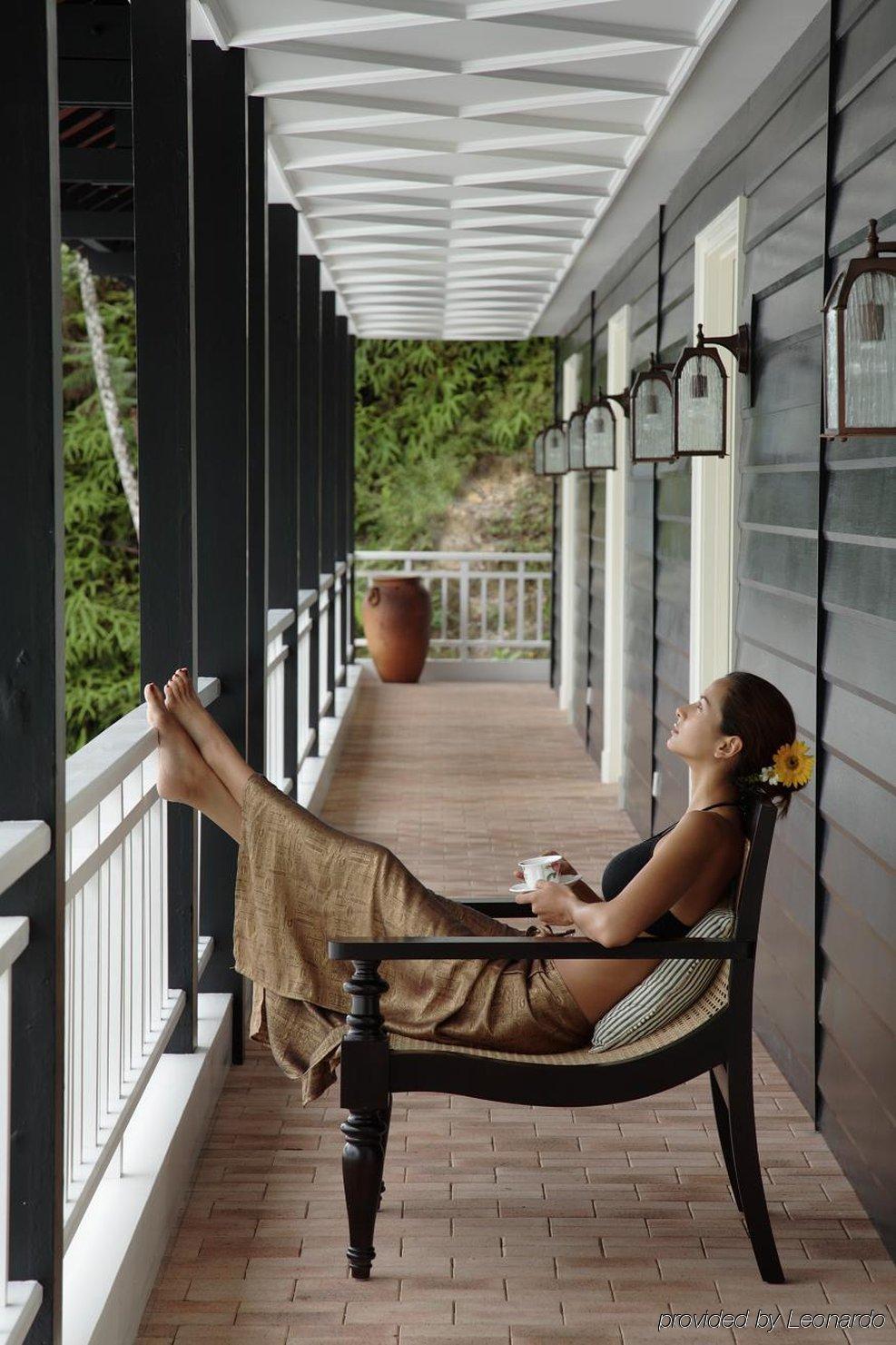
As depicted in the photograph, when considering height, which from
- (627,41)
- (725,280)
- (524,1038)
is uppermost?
(627,41)

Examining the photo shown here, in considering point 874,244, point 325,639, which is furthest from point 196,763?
point 325,639

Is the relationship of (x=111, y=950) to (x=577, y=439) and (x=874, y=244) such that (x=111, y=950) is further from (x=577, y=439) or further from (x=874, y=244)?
(x=577, y=439)

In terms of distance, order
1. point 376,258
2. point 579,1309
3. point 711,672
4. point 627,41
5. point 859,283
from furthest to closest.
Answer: point 376,258 < point 711,672 < point 627,41 < point 579,1309 < point 859,283

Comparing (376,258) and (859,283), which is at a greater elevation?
(376,258)

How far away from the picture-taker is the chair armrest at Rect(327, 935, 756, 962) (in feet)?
8.49

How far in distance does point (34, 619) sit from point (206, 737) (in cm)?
110

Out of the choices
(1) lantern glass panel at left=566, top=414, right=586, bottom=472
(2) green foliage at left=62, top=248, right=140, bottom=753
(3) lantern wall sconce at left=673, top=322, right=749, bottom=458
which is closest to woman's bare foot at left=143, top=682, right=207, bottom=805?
(3) lantern wall sconce at left=673, top=322, right=749, bottom=458

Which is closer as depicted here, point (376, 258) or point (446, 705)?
point (376, 258)

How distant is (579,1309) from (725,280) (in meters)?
3.37

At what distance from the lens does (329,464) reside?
972 cm

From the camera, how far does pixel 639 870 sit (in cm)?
287

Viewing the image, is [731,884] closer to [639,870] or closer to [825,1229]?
[639,870]

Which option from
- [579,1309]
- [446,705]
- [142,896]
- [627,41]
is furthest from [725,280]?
[446,705]

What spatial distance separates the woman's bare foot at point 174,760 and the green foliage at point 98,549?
461 inches
